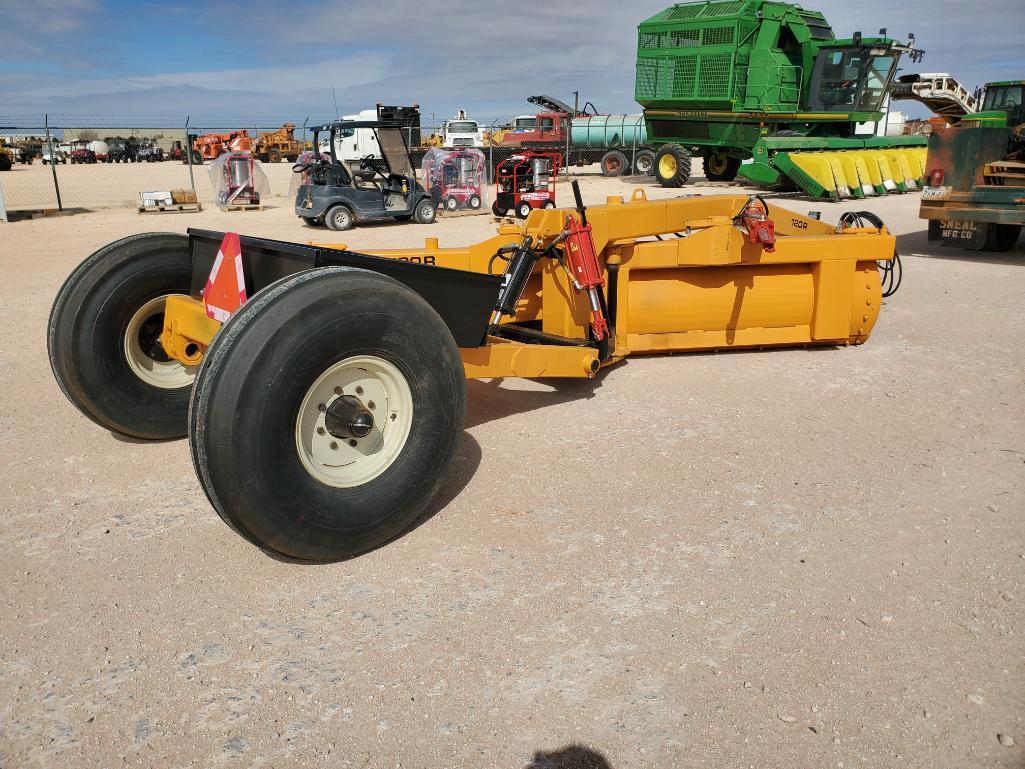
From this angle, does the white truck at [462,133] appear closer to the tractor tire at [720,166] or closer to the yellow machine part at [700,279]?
the tractor tire at [720,166]

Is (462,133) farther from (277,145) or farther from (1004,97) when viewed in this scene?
(1004,97)

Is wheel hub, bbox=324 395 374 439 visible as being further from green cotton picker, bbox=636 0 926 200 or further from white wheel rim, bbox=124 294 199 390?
green cotton picker, bbox=636 0 926 200

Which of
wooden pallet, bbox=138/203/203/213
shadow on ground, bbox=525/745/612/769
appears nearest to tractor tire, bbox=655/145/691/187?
wooden pallet, bbox=138/203/203/213

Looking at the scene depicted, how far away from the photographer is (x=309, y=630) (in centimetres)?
266

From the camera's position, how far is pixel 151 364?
13.5ft

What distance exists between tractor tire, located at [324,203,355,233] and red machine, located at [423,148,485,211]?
337 cm

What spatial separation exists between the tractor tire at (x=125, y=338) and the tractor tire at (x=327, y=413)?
1554mm

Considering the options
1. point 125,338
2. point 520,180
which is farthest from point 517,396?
point 520,180

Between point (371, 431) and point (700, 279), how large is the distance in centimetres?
323

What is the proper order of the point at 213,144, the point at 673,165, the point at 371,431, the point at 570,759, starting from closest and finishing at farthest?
the point at 570,759, the point at 371,431, the point at 673,165, the point at 213,144

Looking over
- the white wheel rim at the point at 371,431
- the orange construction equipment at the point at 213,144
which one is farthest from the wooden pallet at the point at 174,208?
the orange construction equipment at the point at 213,144

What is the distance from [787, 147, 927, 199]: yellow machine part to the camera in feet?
53.0

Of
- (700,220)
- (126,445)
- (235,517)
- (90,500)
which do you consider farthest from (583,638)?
(700,220)

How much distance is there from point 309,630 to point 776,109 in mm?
19146
